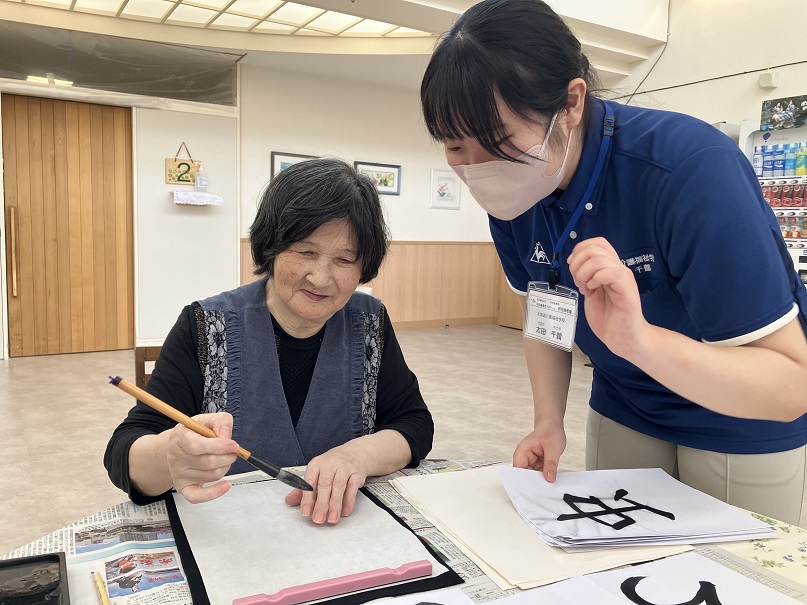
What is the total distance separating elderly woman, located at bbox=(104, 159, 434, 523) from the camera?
1167 millimetres

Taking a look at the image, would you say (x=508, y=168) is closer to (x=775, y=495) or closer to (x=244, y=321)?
(x=244, y=321)

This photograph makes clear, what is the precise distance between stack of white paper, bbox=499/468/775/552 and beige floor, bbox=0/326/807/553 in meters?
1.88

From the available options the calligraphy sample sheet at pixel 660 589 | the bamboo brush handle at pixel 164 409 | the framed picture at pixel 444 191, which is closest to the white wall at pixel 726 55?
the framed picture at pixel 444 191

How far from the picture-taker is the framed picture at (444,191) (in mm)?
7332

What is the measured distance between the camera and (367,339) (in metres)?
1.35

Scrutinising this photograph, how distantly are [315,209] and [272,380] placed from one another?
1.11 ft

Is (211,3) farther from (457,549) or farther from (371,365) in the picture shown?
(457,549)

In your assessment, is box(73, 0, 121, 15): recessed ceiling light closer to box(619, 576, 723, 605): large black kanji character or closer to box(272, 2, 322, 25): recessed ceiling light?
box(272, 2, 322, 25): recessed ceiling light

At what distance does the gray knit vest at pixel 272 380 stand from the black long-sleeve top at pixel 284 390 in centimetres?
2

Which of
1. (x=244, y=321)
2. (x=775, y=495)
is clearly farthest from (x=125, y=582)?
(x=775, y=495)

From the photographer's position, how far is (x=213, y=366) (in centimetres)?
120

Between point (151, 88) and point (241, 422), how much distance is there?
5079 millimetres

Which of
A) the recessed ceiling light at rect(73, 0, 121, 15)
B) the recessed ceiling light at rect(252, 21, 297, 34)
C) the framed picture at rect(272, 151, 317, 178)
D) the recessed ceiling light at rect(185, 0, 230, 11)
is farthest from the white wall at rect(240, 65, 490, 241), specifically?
the recessed ceiling light at rect(73, 0, 121, 15)

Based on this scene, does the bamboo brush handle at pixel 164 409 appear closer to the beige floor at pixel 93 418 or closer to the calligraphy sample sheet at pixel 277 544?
the calligraphy sample sheet at pixel 277 544
